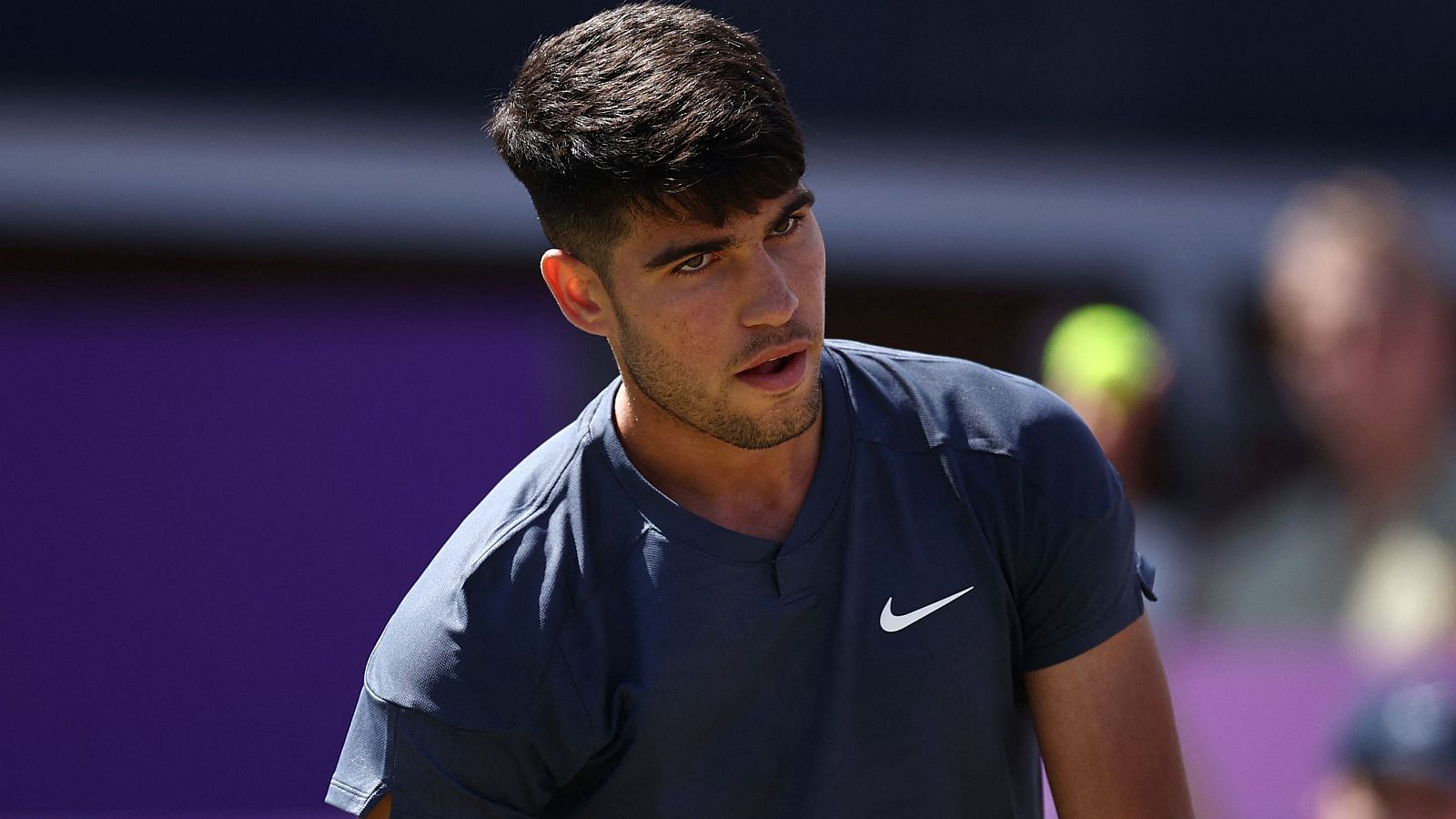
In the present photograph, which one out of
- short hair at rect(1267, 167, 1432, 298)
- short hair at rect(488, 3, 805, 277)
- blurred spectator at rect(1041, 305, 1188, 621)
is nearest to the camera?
short hair at rect(488, 3, 805, 277)

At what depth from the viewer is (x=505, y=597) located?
1.84 m

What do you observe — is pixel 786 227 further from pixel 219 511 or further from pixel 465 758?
pixel 219 511

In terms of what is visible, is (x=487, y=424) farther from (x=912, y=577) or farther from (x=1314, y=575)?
(x=912, y=577)

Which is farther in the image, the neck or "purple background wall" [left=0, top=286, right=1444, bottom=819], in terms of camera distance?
"purple background wall" [left=0, top=286, right=1444, bottom=819]

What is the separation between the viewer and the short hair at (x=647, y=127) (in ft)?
5.86

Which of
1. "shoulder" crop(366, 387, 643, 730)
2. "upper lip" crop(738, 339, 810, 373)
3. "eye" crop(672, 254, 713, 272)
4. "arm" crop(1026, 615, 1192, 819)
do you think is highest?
"eye" crop(672, 254, 713, 272)

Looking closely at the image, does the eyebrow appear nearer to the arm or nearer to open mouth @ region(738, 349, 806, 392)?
open mouth @ region(738, 349, 806, 392)

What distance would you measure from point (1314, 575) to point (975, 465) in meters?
2.94

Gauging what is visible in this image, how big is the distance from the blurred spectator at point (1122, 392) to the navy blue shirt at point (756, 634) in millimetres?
2264

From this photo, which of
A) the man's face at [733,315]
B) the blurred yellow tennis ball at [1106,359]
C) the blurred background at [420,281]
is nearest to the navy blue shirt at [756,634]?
the man's face at [733,315]

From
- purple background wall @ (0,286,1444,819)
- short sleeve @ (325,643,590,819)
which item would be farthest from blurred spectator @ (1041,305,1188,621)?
short sleeve @ (325,643,590,819)

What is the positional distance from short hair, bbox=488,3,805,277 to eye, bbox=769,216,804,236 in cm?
4

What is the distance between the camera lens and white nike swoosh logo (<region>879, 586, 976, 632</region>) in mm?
1902

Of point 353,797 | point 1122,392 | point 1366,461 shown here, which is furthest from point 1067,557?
point 1366,461
